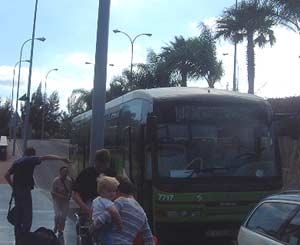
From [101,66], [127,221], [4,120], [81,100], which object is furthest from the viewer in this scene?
[4,120]

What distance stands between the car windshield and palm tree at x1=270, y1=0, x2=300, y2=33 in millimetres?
12059

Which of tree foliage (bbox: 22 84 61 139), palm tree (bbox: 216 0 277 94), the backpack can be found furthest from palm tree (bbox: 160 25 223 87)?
tree foliage (bbox: 22 84 61 139)

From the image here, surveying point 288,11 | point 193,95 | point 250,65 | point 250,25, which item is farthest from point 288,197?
point 250,65

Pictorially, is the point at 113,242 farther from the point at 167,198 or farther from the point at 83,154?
the point at 83,154

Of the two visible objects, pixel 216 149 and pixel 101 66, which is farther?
pixel 101 66

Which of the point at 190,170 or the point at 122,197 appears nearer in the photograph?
the point at 122,197

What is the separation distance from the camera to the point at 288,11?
23078 millimetres

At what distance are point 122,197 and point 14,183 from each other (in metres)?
4.47

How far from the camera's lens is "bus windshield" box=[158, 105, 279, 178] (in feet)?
35.7

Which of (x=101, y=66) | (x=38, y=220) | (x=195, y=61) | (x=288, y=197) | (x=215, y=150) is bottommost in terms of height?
(x=38, y=220)

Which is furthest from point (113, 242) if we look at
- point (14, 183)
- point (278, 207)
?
point (14, 183)

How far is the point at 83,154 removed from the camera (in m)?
20.8

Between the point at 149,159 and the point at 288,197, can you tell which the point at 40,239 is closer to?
the point at 288,197

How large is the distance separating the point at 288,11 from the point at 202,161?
44.8ft
